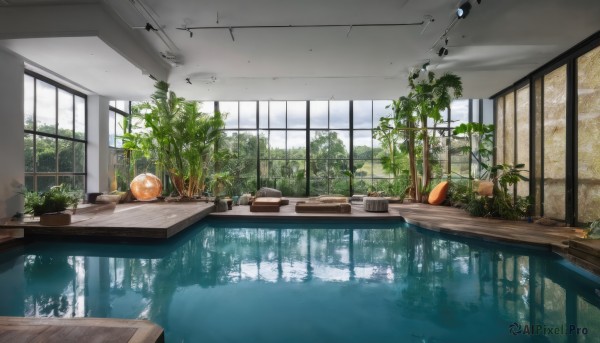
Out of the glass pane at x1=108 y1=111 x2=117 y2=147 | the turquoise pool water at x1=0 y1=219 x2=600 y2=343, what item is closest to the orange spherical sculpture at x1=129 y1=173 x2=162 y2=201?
the glass pane at x1=108 y1=111 x2=117 y2=147

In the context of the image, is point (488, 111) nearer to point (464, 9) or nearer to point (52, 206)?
point (464, 9)

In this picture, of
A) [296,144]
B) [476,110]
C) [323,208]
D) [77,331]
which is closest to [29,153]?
[323,208]

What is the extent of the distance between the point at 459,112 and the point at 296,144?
644 centimetres

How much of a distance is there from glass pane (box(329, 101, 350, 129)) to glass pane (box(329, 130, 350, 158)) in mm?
284

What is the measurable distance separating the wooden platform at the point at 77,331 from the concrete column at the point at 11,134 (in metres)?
5.49

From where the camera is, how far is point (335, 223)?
714 centimetres

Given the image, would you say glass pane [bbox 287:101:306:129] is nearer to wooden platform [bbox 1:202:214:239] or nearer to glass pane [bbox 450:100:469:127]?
glass pane [bbox 450:100:469:127]

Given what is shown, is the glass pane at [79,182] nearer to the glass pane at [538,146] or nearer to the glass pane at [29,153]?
the glass pane at [29,153]

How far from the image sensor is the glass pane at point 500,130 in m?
9.41

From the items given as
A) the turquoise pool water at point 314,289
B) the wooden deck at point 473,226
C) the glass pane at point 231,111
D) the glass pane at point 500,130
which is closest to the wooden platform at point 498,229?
the wooden deck at point 473,226

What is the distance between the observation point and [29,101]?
7406 mm

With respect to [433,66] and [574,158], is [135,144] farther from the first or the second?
[574,158]

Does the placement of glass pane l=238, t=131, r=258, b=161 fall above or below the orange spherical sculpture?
above

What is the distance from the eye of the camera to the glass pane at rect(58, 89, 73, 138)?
8.38m
